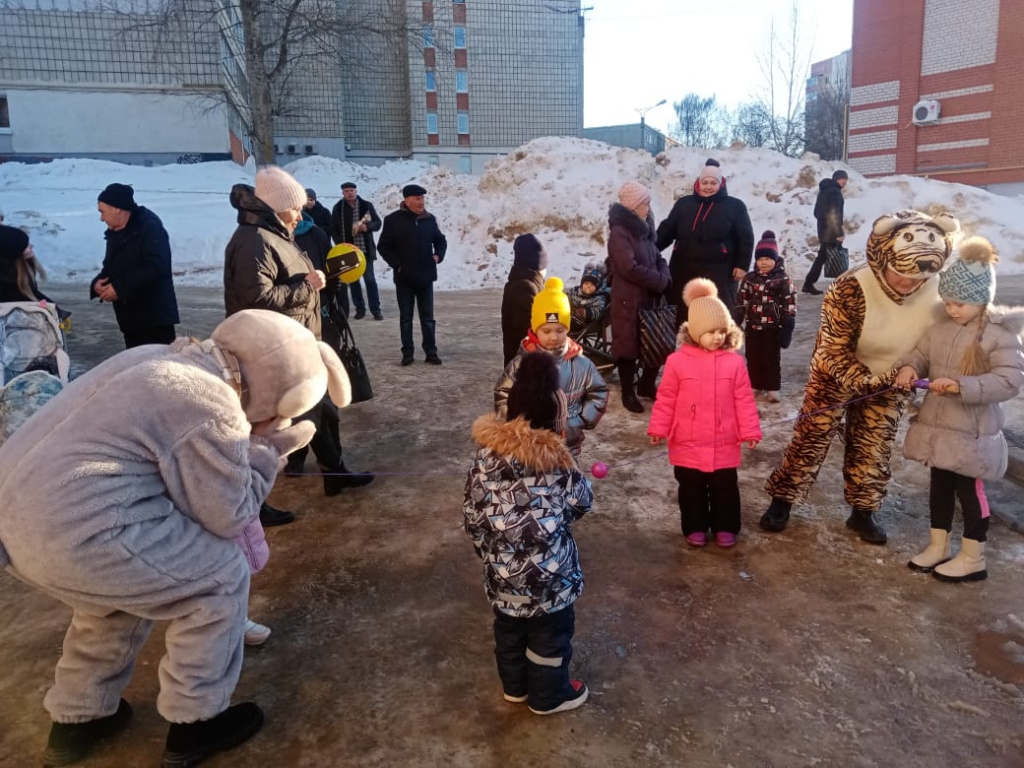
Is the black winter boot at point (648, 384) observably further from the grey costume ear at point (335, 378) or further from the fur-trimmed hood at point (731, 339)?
the grey costume ear at point (335, 378)

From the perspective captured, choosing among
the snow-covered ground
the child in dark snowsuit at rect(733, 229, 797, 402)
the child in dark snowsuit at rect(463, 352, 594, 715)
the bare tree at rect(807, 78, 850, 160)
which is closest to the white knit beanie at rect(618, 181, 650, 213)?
the child in dark snowsuit at rect(733, 229, 797, 402)

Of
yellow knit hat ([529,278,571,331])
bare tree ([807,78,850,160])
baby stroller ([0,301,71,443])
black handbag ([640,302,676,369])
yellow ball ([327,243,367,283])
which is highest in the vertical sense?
bare tree ([807,78,850,160])

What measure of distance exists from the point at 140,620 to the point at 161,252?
127 inches

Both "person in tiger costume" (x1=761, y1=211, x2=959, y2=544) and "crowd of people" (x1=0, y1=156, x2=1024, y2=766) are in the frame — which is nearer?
"crowd of people" (x1=0, y1=156, x2=1024, y2=766)

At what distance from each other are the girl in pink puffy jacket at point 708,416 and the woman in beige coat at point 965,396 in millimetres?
772

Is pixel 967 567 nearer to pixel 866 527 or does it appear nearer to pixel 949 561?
pixel 949 561

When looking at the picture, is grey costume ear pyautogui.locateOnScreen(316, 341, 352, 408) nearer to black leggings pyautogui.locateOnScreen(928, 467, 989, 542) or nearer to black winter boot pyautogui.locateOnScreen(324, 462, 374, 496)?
black winter boot pyautogui.locateOnScreen(324, 462, 374, 496)

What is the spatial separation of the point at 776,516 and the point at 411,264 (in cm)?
535

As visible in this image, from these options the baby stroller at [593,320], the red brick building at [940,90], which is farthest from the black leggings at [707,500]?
the red brick building at [940,90]

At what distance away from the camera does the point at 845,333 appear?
382cm

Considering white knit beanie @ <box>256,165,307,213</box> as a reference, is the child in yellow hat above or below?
below

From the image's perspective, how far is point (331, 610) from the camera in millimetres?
3381

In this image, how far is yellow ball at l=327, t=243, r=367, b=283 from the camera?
15.9 ft

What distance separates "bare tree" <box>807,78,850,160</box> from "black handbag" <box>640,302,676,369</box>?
4160cm
